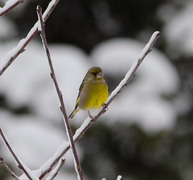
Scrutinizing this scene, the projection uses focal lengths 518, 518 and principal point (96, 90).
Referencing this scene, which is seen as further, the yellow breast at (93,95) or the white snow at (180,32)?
the white snow at (180,32)

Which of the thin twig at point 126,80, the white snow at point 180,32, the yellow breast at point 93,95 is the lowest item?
the thin twig at point 126,80

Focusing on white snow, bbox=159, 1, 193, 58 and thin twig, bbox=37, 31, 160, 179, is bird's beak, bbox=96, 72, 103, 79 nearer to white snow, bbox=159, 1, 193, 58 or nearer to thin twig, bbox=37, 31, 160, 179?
thin twig, bbox=37, 31, 160, 179

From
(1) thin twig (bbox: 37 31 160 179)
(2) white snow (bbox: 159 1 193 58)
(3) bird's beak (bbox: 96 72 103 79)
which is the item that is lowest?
(1) thin twig (bbox: 37 31 160 179)

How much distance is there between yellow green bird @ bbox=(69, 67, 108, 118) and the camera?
335 centimetres

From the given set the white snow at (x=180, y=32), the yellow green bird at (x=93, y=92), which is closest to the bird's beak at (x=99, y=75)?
the yellow green bird at (x=93, y=92)

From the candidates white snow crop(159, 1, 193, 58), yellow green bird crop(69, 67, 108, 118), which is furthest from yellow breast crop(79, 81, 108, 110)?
white snow crop(159, 1, 193, 58)

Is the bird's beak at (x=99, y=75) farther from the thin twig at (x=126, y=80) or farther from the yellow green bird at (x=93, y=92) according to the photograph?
the thin twig at (x=126, y=80)

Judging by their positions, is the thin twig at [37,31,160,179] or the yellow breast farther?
the yellow breast

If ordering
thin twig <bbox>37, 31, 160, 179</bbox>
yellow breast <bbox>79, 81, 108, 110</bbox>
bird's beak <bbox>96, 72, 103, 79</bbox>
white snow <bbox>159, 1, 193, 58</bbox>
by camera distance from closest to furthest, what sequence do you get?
thin twig <bbox>37, 31, 160, 179</bbox>
yellow breast <bbox>79, 81, 108, 110</bbox>
bird's beak <bbox>96, 72, 103, 79</bbox>
white snow <bbox>159, 1, 193, 58</bbox>

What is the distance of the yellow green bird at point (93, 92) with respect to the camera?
3.35m

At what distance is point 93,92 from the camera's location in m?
3.38

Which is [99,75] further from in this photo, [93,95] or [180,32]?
[180,32]

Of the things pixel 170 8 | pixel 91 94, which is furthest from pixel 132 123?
pixel 91 94

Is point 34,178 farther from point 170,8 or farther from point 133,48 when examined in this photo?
point 170,8
